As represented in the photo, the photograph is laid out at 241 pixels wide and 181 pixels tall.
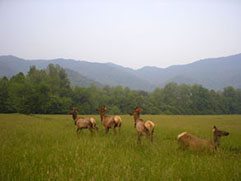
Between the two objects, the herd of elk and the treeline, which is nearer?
the herd of elk

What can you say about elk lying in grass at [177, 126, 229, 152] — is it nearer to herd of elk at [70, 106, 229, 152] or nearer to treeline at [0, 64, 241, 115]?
herd of elk at [70, 106, 229, 152]

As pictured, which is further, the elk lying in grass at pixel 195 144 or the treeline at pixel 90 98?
the treeline at pixel 90 98

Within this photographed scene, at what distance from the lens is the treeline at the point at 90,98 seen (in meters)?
52.1

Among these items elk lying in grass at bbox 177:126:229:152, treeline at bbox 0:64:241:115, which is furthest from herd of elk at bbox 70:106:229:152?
treeline at bbox 0:64:241:115

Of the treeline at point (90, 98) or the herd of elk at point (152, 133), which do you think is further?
the treeline at point (90, 98)

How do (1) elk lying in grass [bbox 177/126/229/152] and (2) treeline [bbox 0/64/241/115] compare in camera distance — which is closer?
(1) elk lying in grass [bbox 177/126/229/152]

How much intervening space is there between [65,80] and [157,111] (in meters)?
43.4

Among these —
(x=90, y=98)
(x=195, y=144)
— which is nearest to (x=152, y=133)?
(x=195, y=144)

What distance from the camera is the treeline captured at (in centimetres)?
5206

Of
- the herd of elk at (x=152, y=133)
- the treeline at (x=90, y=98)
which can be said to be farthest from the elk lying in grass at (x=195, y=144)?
the treeline at (x=90, y=98)

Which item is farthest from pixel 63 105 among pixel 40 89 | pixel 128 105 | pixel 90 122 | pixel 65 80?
pixel 90 122

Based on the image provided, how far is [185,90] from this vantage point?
82.9 metres

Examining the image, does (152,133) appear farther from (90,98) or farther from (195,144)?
(90,98)

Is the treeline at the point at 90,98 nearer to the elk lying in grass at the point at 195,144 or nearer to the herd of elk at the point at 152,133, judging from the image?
the herd of elk at the point at 152,133
